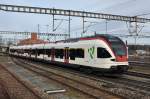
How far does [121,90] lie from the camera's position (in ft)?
51.8

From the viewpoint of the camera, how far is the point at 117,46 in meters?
22.2

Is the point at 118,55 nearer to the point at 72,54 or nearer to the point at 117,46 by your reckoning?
the point at 117,46

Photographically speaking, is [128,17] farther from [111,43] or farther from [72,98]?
[72,98]

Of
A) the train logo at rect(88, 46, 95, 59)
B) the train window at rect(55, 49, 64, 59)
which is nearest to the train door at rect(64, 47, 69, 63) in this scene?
the train window at rect(55, 49, 64, 59)

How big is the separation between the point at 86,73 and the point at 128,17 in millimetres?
21389

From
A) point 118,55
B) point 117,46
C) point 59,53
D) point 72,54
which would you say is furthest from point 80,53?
point 59,53

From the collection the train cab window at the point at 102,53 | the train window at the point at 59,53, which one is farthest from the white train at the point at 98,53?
the train window at the point at 59,53

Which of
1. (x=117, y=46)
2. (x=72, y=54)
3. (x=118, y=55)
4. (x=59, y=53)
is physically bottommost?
(x=118, y=55)

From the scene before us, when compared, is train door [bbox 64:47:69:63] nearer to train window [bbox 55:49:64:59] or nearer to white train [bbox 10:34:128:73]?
white train [bbox 10:34:128:73]

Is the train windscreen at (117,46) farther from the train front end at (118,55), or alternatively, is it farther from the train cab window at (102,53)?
the train cab window at (102,53)

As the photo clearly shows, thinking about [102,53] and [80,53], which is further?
[80,53]

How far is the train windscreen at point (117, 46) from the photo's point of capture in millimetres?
21859

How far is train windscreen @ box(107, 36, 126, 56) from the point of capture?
71.7 ft

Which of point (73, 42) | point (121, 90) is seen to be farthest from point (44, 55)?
point (121, 90)
